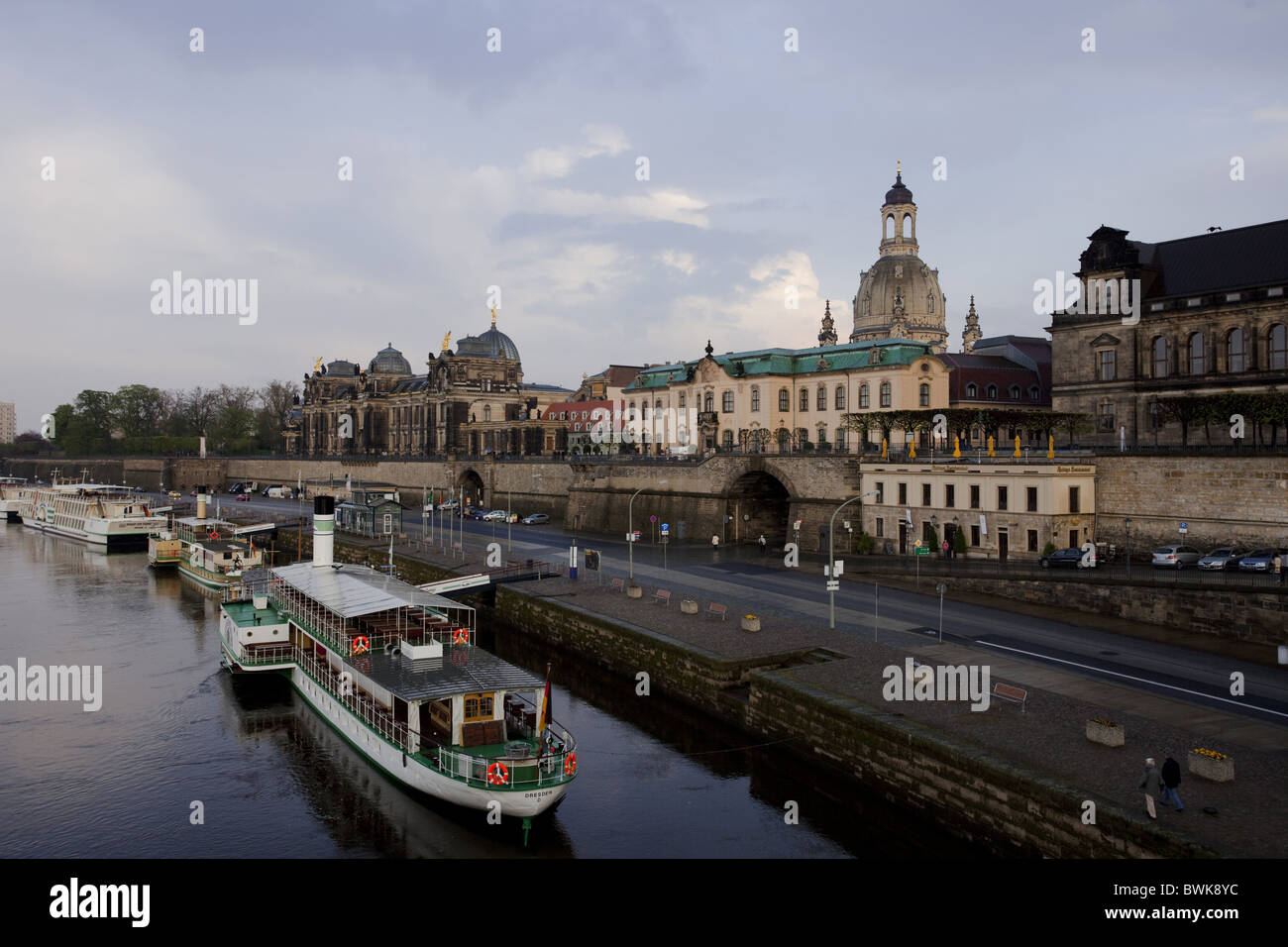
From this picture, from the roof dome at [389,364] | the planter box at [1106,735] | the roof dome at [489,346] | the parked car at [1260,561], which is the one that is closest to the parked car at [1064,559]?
the parked car at [1260,561]

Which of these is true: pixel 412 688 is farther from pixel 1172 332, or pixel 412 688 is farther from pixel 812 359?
pixel 812 359

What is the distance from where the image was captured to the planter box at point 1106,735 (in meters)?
21.1

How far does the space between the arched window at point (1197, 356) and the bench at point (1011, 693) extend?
3782cm

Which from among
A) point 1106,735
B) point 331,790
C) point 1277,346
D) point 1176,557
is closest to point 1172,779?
point 1106,735

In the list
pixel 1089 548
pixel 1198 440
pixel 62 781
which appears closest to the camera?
pixel 62 781

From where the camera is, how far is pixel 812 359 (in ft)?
245

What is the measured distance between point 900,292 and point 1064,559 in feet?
256

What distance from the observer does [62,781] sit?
2575cm

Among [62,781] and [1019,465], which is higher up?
[1019,465]

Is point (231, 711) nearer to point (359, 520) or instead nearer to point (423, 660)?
point (423, 660)

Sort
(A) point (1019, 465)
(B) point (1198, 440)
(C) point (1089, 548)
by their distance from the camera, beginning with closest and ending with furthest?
(C) point (1089, 548) < (A) point (1019, 465) < (B) point (1198, 440)

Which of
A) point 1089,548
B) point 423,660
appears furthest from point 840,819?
point 1089,548
